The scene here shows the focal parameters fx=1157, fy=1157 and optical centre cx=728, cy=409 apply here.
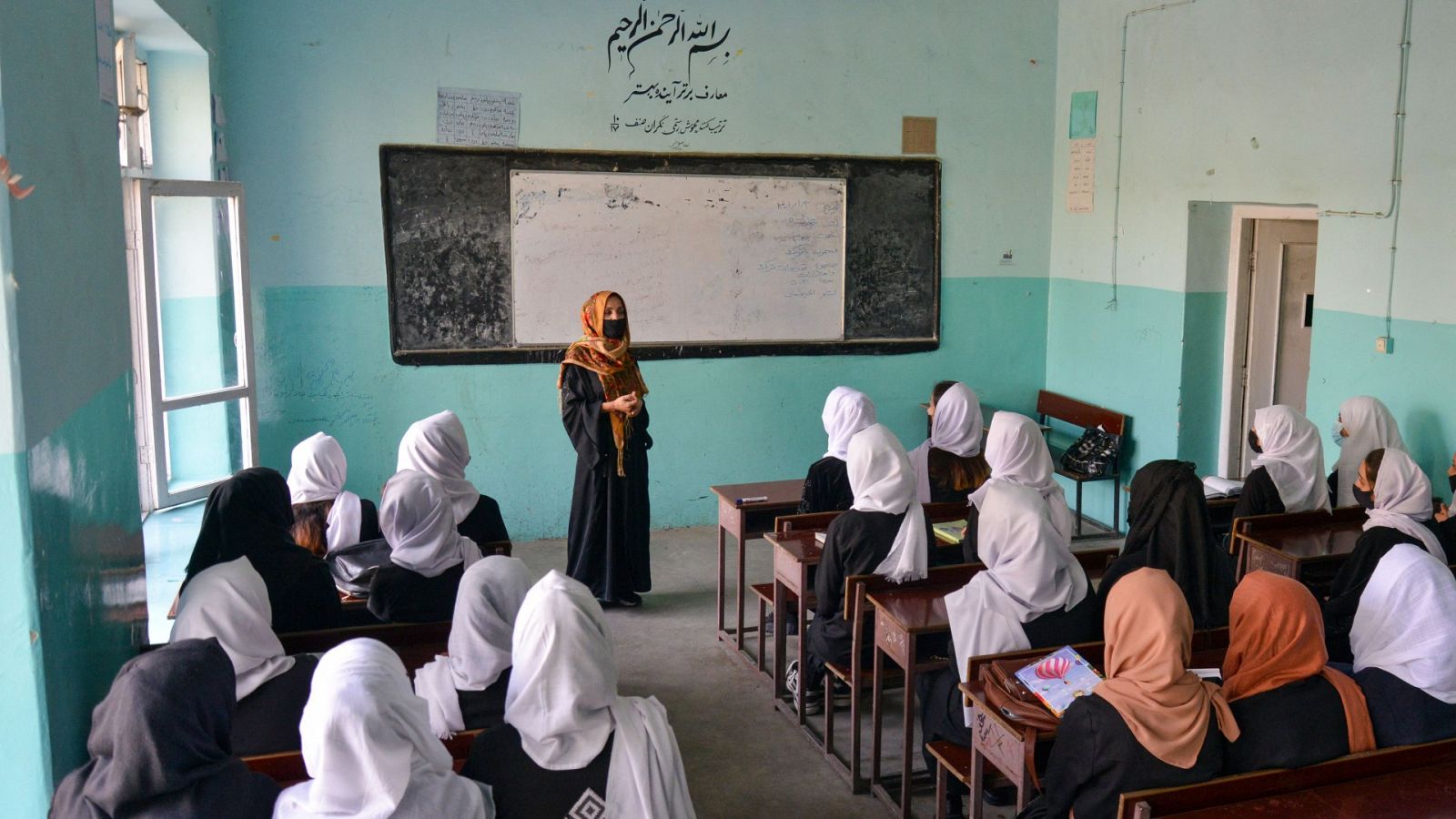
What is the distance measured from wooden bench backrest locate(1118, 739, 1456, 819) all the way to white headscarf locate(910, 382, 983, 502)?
9.28ft

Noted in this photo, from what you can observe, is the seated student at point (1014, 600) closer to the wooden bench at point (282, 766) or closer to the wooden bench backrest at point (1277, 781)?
the wooden bench backrest at point (1277, 781)

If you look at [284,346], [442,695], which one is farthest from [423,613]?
[284,346]

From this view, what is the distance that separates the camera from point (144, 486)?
4.42 meters

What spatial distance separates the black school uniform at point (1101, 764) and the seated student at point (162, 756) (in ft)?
5.37

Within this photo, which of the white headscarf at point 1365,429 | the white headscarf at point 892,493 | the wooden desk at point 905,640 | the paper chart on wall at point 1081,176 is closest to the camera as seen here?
the wooden desk at point 905,640

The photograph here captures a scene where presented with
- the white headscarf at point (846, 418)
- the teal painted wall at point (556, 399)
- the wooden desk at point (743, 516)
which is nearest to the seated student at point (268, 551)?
the wooden desk at point (743, 516)

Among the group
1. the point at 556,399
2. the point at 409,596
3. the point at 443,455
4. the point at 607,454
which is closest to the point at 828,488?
the point at 607,454

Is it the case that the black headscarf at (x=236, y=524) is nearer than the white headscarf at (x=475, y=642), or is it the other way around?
the white headscarf at (x=475, y=642)

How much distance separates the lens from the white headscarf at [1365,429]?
4.94 metres

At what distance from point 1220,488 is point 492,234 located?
4.01m

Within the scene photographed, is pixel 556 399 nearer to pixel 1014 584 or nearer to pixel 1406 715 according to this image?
pixel 1014 584

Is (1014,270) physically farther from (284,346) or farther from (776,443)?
(284,346)

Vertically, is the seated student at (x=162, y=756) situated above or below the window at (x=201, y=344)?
below

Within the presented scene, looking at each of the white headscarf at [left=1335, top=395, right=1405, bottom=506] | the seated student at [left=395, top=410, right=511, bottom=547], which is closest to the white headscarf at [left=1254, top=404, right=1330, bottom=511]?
the white headscarf at [left=1335, top=395, right=1405, bottom=506]
